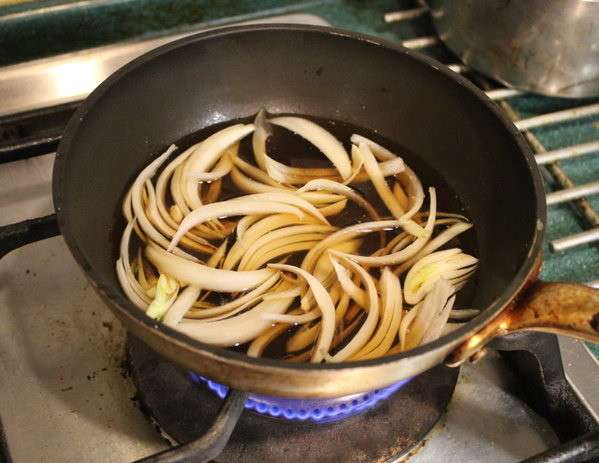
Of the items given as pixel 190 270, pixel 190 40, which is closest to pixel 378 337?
pixel 190 270

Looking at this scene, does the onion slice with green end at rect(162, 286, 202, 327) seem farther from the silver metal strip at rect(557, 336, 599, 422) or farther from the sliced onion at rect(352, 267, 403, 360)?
the silver metal strip at rect(557, 336, 599, 422)

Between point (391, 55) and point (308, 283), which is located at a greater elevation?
point (391, 55)

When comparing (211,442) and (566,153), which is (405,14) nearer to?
(566,153)

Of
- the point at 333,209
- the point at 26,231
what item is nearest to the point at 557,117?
the point at 333,209

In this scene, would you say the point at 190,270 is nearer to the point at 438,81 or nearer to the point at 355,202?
the point at 355,202

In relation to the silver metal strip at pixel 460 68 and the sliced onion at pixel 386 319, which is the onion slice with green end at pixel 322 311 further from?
the silver metal strip at pixel 460 68

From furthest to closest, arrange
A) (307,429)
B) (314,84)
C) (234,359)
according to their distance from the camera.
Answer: (314,84) < (307,429) < (234,359)
